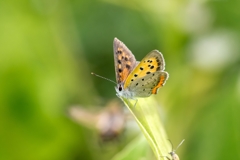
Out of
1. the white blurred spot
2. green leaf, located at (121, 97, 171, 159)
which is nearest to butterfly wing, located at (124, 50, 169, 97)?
green leaf, located at (121, 97, 171, 159)

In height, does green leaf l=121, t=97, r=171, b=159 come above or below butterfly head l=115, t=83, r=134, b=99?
below

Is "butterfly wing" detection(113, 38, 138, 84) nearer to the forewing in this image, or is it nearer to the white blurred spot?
the forewing

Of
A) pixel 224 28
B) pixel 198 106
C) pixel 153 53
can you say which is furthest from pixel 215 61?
pixel 153 53

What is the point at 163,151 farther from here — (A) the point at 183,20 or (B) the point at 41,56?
(B) the point at 41,56

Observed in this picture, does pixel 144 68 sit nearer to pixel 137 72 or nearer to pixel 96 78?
pixel 137 72

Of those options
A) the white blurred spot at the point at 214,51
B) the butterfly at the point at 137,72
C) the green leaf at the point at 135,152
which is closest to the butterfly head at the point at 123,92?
the butterfly at the point at 137,72

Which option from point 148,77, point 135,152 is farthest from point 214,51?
point 135,152
